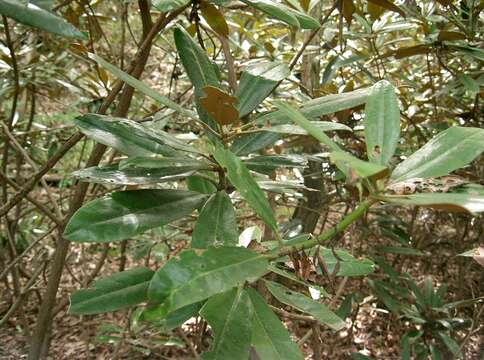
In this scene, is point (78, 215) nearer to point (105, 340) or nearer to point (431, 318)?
point (105, 340)

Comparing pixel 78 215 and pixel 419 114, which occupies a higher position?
pixel 78 215

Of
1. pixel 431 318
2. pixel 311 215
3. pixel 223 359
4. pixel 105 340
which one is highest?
pixel 223 359

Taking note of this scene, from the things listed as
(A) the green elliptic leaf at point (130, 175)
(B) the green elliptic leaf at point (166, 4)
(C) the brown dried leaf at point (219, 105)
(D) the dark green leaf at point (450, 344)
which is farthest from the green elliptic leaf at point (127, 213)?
(D) the dark green leaf at point (450, 344)

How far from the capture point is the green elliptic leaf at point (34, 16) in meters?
0.59

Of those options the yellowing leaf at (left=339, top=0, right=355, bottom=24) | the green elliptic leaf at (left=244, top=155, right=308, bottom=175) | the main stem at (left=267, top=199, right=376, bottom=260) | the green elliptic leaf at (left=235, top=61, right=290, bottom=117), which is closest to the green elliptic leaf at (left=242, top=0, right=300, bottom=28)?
the green elliptic leaf at (left=235, top=61, right=290, bottom=117)

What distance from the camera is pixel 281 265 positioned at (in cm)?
77

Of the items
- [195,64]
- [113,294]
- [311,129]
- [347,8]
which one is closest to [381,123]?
[311,129]

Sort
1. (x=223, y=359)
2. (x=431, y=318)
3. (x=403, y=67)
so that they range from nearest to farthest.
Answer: (x=223, y=359), (x=431, y=318), (x=403, y=67)

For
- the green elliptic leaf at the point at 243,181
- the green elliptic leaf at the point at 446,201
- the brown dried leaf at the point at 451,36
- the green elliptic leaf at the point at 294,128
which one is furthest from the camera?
the brown dried leaf at the point at 451,36

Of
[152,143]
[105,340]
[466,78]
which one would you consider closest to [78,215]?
[152,143]

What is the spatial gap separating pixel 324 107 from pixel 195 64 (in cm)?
22

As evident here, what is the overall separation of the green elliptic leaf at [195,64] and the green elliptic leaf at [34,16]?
19 cm

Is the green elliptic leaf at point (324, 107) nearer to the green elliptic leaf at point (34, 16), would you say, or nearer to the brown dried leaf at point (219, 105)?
the brown dried leaf at point (219, 105)

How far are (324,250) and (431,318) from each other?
1.07 metres
